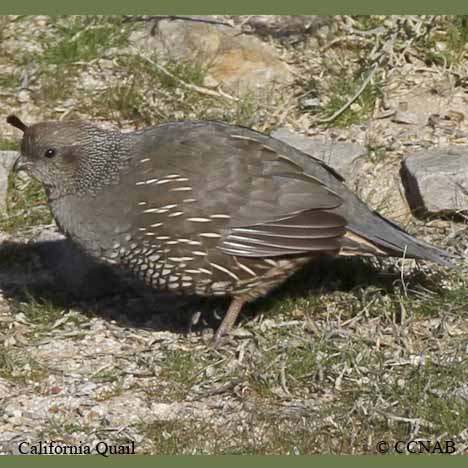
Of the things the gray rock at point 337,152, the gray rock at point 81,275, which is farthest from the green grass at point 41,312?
the gray rock at point 337,152

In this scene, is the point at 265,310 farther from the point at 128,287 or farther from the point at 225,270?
the point at 128,287

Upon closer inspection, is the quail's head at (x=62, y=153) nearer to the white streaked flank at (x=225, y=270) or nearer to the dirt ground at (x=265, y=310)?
the dirt ground at (x=265, y=310)

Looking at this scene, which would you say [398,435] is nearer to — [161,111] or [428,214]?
[428,214]

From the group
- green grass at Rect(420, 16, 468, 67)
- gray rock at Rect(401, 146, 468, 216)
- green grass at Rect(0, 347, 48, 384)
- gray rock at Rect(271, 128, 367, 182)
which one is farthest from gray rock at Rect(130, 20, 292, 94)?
green grass at Rect(0, 347, 48, 384)

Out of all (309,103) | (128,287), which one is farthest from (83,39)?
(128,287)

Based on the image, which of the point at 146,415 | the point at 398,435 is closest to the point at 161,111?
the point at 146,415
